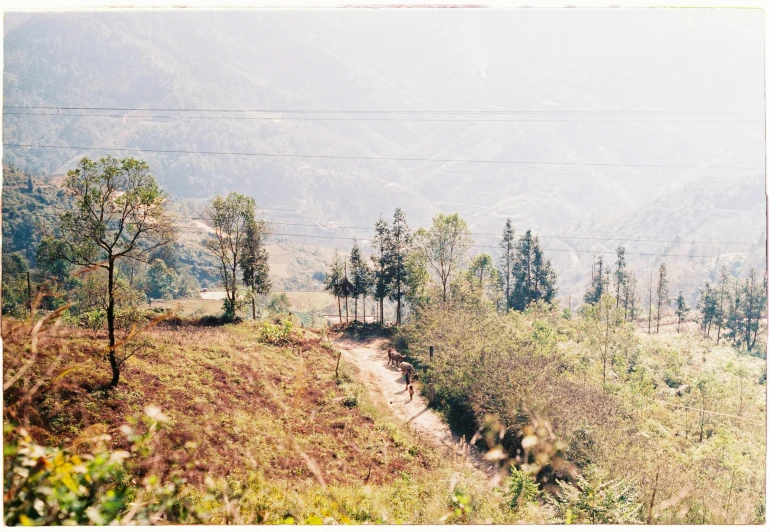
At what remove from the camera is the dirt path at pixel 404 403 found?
42.8 ft

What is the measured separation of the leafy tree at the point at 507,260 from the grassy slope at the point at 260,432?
38.8 m

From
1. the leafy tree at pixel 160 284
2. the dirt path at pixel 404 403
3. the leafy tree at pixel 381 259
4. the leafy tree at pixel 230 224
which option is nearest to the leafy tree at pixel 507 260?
the leafy tree at pixel 381 259

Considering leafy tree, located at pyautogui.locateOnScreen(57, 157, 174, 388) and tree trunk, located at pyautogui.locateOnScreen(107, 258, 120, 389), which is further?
tree trunk, located at pyautogui.locateOnScreen(107, 258, 120, 389)

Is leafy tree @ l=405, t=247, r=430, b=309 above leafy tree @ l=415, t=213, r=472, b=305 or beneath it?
beneath

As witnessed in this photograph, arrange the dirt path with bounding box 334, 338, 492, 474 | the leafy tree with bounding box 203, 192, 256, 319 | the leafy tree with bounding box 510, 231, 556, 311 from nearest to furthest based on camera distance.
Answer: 1. the dirt path with bounding box 334, 338, 492, 474
2. the leafy tree with bounding box 203, 192, 256, 319
3. the leafy tree with bounding box 510, 231, 556, 311

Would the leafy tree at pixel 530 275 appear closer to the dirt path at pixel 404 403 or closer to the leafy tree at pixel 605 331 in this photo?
the leafy tree at pixel 605 331

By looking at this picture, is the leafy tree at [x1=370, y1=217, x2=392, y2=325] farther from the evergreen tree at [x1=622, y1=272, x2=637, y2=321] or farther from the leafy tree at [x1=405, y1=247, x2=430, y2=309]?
the evergreen tree at [x1=622, y1=272, x2=637, y2=321]

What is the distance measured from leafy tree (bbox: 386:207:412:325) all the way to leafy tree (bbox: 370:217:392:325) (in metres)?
0.27

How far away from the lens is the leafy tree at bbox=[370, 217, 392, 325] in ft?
126

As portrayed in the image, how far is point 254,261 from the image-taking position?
32.2 meters

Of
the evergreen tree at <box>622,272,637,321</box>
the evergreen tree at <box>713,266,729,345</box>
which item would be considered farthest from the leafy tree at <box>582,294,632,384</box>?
the evergreen tree at <box>622,272,637,321</box>

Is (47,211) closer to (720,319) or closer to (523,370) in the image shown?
(523,370)

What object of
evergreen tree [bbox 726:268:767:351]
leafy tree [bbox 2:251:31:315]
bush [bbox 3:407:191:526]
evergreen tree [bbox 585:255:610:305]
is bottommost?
evergreen tree [bbox 726:268:767:351]

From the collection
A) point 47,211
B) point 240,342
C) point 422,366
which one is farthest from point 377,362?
point 47,211
